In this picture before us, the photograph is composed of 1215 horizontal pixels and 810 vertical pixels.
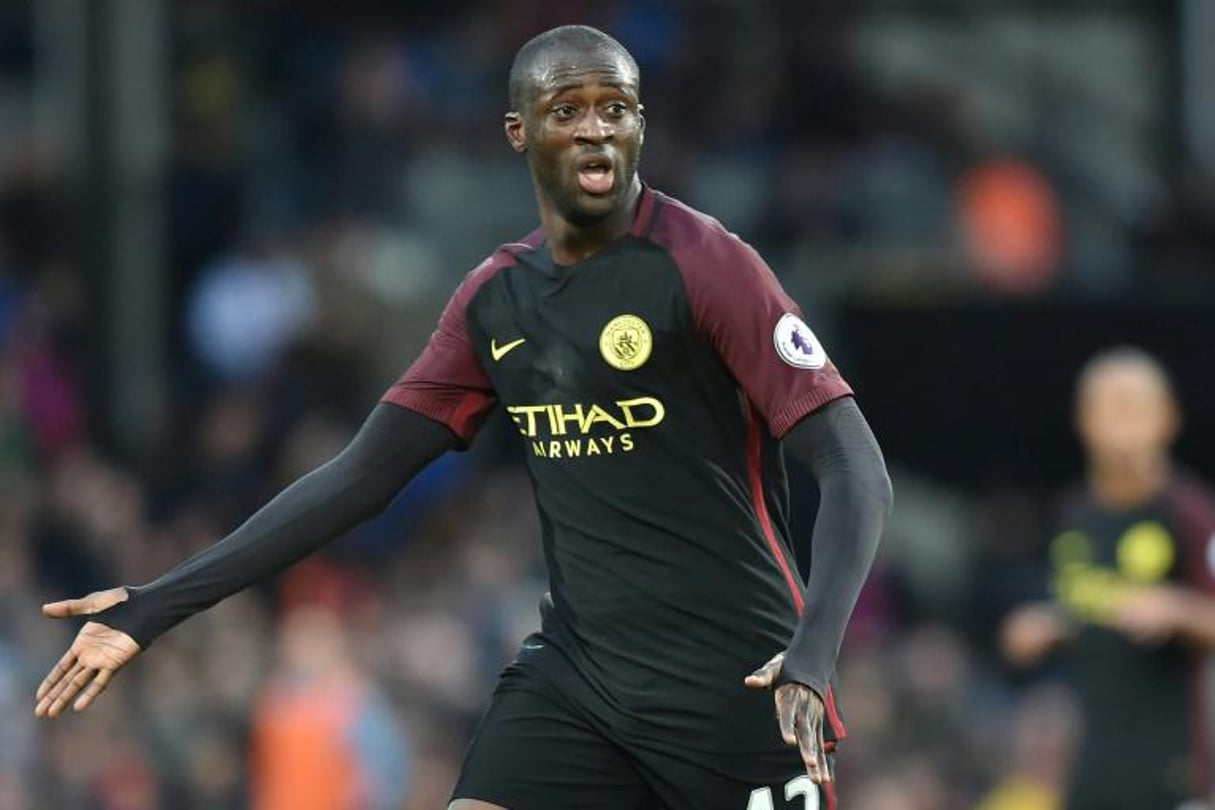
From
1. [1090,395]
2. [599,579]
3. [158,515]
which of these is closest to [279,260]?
[158,515]

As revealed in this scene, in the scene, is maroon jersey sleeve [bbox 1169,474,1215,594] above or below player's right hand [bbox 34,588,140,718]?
below

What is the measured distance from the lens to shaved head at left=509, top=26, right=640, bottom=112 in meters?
5.60

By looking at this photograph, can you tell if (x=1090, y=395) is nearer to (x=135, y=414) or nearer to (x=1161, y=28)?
(x=135, y=414)

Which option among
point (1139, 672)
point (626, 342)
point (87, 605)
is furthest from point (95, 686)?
point (1139, 672)

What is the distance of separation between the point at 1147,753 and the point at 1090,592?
0.57 m

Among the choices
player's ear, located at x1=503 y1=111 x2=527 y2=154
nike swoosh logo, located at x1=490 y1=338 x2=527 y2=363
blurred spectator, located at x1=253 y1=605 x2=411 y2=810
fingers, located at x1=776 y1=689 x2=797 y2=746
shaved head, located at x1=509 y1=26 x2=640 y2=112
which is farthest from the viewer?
blurred spectator, located at x1=253 y1=605 x2=411 y2=810

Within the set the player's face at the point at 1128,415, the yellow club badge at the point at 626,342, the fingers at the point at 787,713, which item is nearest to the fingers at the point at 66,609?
the yellow club badge at the point at 626,342

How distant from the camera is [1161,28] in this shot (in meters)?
18.5

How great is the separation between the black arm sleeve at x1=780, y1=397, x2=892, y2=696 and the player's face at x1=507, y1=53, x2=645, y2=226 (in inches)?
25.3

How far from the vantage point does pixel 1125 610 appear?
28.8ft

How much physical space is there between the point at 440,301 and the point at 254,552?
9.22 meters

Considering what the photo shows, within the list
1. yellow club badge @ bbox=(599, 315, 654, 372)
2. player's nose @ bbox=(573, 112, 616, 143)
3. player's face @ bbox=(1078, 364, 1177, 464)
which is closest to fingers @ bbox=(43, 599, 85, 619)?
yellow club badge @ bbox=(599, 315, 654, 372)

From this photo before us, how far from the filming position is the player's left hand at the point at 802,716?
5016mm

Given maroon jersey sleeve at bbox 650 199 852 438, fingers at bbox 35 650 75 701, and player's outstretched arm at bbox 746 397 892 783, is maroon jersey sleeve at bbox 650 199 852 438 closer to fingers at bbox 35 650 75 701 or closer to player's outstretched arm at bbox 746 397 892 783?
player's outstretched arm at bbox 746 397 892 783
